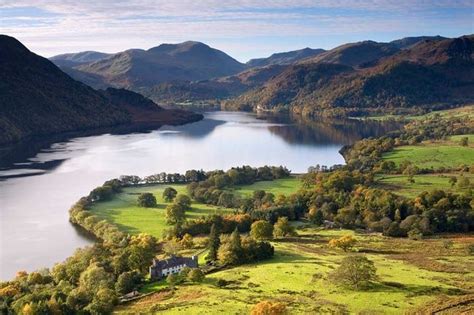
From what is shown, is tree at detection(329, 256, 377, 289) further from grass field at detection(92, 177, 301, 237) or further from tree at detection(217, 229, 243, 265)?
grass field at detection(92, 177, 301, 237)

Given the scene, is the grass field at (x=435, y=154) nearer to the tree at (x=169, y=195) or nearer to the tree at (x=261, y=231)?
the tree at (x=169, y=195)

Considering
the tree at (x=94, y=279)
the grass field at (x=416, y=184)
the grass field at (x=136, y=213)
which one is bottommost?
the grass field at (x=136, y=213)

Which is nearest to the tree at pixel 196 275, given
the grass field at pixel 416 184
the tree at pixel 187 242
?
the tree at pixel 187 242

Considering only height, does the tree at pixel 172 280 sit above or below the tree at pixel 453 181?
below

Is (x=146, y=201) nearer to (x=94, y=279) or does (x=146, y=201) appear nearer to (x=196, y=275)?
(x=94, y=279)

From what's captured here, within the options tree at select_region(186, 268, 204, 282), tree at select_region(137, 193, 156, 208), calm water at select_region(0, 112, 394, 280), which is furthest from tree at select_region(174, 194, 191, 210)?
tree at select_region(186, 268, 204, 282)

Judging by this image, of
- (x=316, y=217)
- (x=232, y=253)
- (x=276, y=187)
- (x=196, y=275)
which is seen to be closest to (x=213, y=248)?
(x=232, y=253)
